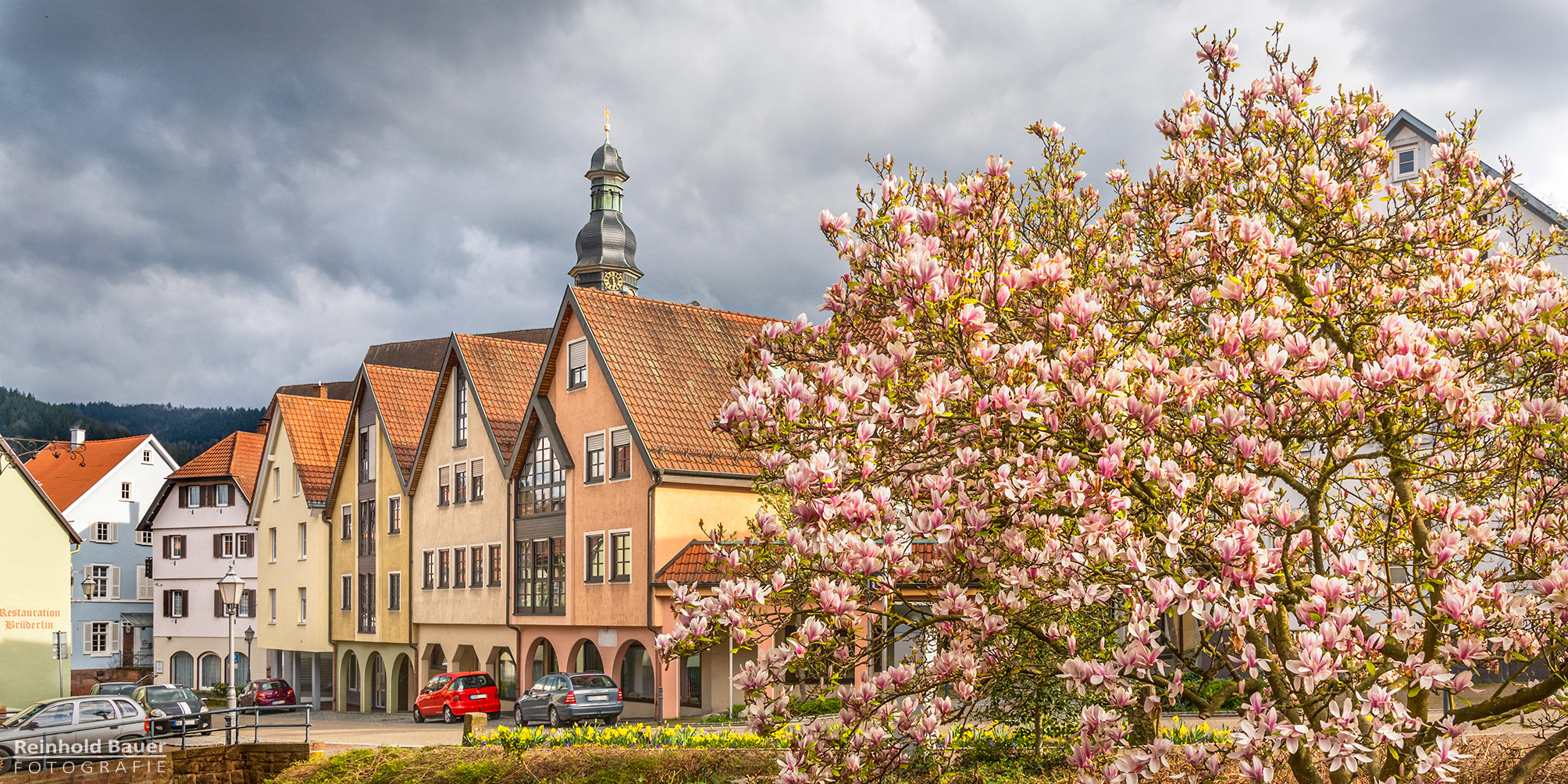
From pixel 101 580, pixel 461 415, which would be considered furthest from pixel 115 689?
pixel 101 580

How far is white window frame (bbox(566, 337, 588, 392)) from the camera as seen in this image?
123ft

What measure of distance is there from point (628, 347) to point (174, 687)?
49.6 feet

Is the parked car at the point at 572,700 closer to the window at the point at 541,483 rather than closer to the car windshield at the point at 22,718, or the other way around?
the window at the point at 541,483

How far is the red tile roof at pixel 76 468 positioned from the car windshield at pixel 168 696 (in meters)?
43.5

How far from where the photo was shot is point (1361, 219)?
759cm

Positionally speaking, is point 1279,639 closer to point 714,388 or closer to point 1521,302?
point 1521,302

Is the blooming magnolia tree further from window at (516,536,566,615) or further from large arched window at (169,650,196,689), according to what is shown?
large arched window at (169,650,196,689)

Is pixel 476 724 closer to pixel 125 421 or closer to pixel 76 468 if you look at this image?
pixel 76 468

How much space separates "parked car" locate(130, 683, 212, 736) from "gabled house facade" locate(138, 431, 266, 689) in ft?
96.6

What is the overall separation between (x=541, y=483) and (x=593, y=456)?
324 cm

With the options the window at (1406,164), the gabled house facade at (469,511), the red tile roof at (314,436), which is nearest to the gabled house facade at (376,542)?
the gabled house facade at (469,511)

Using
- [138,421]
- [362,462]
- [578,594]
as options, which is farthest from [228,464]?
[138,421]

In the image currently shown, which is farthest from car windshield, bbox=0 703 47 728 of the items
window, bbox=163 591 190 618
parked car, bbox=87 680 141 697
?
window, bbox=163 591 190 618

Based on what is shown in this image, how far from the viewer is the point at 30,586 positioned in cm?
5231
